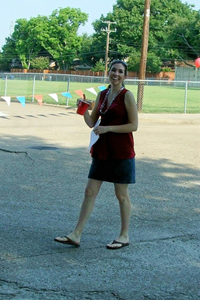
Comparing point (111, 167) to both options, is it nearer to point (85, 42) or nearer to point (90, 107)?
point (90, 107)

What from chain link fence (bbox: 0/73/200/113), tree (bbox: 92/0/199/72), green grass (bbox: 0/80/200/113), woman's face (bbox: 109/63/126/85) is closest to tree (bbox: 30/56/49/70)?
tree (bbox: 92/0/199/72)

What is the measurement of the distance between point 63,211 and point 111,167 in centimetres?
157

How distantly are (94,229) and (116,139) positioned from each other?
121cm

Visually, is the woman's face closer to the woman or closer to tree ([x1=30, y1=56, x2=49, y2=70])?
the woman

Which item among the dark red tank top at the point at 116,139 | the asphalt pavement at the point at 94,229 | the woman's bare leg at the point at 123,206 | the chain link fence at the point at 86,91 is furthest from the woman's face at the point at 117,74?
the chain link fence at the point at 86,91

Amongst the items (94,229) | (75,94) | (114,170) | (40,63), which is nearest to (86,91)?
(75,94)

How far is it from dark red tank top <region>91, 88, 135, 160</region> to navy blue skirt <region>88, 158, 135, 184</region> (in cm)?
5

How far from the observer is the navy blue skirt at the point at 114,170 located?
4.89m

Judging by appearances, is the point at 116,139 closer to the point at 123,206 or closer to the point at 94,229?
the point at 123,206

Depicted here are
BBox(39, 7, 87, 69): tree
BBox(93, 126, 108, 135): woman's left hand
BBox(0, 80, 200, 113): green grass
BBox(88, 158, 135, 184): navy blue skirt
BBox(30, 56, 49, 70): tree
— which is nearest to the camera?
BBox(93, 126, 108, 135): woman's left hand

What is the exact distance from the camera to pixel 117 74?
4.90 meters

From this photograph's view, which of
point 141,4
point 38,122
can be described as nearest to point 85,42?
point 141,4

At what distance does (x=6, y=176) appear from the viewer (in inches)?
324

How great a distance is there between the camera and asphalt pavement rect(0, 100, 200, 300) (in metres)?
3.98
